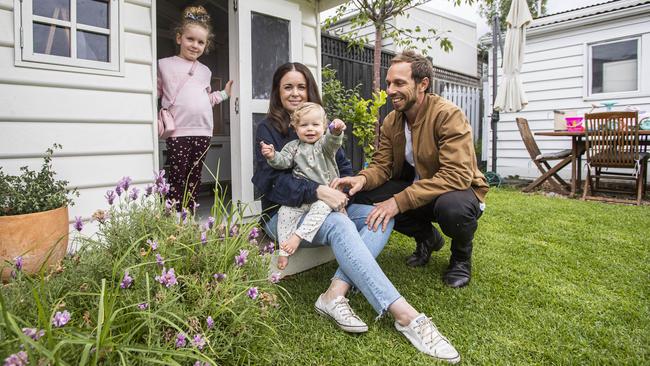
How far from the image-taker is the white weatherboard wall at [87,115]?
2.13 metres

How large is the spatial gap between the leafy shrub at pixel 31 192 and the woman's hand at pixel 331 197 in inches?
52.5

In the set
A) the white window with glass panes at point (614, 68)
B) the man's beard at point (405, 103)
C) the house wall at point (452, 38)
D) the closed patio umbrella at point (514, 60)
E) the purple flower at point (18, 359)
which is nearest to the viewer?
the purple flower at point (18, 359)

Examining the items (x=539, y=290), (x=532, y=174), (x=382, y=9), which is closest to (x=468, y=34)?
(x=532, y=174)

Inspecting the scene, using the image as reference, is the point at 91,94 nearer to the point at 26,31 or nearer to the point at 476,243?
the point at 26,31

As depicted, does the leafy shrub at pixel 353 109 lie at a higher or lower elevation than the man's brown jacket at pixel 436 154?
higher

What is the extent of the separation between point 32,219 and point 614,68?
797cm

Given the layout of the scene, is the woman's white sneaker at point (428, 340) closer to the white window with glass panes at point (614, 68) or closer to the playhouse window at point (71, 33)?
the playhouse window at point (71, 33)

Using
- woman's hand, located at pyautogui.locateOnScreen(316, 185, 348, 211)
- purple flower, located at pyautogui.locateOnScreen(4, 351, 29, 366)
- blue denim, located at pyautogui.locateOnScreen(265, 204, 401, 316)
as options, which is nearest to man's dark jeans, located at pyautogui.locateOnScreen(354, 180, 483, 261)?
blue denim, located at pyautogui.locateOnScreen(265, 204, 401, 316)

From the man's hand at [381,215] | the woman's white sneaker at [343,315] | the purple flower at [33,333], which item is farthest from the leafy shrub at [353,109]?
the purple flower at [33,333]

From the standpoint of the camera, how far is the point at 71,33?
7.56 ft

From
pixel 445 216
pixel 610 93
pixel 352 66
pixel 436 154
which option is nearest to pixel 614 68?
pixel 610 93

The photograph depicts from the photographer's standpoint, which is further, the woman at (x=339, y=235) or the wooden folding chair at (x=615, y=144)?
the wooden folding chair at (x=615, y=144)

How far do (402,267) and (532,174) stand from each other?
5.83 m

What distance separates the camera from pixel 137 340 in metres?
1.25
